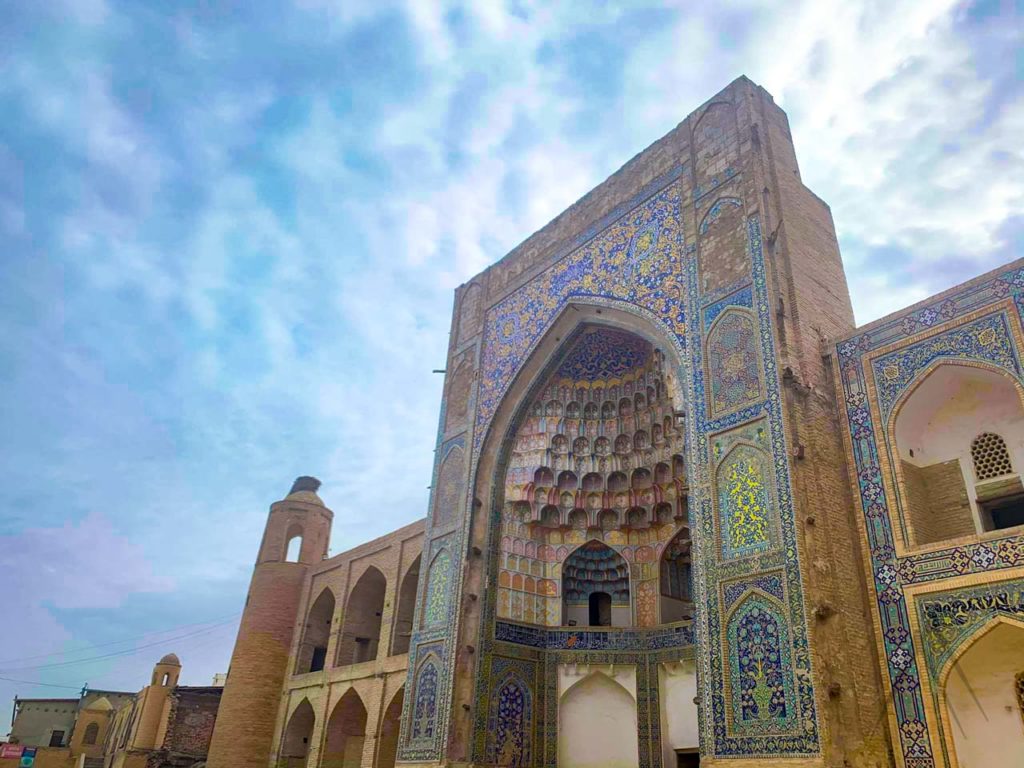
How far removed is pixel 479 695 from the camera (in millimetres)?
9547

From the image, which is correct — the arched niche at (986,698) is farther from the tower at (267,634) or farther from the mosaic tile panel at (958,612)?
the tower at (267,634)

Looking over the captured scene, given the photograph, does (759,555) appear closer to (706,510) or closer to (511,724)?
(706,510)

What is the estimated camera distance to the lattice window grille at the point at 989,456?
6.69m

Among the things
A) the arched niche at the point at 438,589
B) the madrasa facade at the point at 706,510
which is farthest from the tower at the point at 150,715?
the arched niche at the point at 438,589

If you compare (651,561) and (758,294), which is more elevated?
(758,294)

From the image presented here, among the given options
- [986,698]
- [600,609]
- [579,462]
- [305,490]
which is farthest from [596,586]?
[305,490]

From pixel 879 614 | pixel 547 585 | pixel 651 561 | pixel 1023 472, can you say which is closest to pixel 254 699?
pixel 547 585

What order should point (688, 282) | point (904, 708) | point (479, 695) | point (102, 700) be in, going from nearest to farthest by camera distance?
1. point (904, 708)
2. point (688, 282)
3. point (479, 695)
4. point (102, 700)

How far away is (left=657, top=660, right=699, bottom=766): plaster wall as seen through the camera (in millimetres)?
9734

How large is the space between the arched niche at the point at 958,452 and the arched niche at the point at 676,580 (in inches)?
165

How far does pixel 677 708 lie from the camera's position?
32.7 feet

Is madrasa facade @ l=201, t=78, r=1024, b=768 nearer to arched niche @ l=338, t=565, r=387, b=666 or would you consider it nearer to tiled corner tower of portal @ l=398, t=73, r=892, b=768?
tiled corner tower of portal @ l=398, t=73, r=892, b=768

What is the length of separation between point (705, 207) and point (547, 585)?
5251mm

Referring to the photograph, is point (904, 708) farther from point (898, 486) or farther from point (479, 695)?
point (479, 695)
